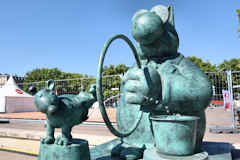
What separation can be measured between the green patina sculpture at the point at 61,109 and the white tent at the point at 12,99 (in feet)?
43.7

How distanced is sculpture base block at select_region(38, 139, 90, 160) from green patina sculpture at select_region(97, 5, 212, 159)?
421mm

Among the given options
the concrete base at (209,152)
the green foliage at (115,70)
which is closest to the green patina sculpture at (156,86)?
the concrete base at (209,152)

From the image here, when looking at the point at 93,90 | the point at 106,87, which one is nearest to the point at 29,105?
the point at 106,87

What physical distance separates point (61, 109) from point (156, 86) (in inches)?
39.5

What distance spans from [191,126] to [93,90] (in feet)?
3.80

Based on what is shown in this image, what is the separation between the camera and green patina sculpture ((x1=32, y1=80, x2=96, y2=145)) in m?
2.25

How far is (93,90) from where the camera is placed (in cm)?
264

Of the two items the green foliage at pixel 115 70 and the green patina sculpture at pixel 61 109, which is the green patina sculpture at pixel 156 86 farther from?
the green foliage at pixel 115 70

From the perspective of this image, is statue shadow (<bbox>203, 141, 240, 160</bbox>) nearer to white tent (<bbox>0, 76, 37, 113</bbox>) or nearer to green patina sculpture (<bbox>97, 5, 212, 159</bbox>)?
green patina sculpture (<bbox>97, 5, 212, 159</bbox>)

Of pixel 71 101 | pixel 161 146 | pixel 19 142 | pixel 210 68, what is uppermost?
pixel 210 68

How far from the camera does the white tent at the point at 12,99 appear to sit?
1436cm

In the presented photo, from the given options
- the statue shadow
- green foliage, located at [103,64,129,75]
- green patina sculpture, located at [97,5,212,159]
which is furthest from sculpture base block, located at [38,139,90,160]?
green foliage, located at [103,64,129,75]

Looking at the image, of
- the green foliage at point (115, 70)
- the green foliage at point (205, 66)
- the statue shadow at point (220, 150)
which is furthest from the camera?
the green foliage at point (205, 66)

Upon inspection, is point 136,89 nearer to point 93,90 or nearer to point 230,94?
point 93,90
